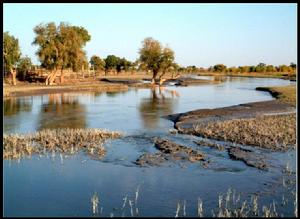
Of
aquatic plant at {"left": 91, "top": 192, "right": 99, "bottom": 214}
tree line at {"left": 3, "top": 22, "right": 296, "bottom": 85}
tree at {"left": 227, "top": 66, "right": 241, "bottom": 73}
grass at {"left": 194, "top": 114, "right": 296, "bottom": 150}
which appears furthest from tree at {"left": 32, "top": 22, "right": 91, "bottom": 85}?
tree at {"left": 227, "top": 66, "right": 241, "bottom": 73}

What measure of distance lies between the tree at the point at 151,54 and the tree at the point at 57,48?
18125 millimetres

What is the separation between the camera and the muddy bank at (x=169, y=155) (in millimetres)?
15453

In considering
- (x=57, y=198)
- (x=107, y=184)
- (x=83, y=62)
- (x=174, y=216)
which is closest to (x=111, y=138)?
(x=107, y=184)

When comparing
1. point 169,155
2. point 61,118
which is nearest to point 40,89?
point 61,118

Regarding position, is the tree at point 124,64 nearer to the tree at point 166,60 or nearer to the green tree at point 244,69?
the tree at point 166,60

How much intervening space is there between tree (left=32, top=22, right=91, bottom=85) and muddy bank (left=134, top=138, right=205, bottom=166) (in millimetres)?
49664

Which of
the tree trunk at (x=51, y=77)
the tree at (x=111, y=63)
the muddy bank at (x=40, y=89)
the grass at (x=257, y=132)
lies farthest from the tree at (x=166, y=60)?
the grass at (x=257, y=132)

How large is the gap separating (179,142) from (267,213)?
9532 millimetres

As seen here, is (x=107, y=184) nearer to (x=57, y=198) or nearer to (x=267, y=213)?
(x=57, y=198)

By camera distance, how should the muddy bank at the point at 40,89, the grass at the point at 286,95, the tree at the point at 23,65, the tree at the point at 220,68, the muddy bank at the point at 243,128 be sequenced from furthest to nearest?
the tree at the point at 220,68
the tree at the point at 23,65
the muddy bank at the point at 40,89
the grass at the point at 286,95
the muddy bank at the point at 243,128

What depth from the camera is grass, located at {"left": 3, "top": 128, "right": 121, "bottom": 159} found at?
651 inches

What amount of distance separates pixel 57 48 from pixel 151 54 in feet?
74.9

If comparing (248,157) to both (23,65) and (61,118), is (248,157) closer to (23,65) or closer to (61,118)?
(61,118)

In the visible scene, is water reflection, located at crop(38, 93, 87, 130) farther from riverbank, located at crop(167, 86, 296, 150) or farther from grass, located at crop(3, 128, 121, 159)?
riverbank, located at crop(167, 86, 296, 150)
